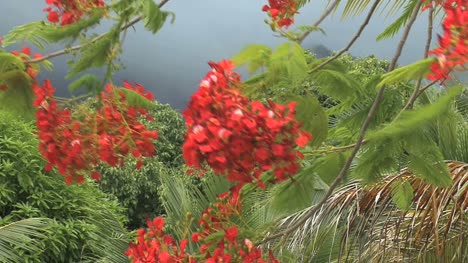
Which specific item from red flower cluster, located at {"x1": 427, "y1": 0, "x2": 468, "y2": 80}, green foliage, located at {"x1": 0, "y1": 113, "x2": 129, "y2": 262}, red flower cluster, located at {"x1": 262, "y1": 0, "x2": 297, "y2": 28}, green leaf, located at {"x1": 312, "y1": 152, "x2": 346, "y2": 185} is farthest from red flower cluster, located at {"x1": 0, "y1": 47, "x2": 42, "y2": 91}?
green foliage, located at {"x1": 0, "y1": 113, "x2": 129, "y2": 262}

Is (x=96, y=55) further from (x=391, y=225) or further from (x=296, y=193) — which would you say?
(x=391, y=225)

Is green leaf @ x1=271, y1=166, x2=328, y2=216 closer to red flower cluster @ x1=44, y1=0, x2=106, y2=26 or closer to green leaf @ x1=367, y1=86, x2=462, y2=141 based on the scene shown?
green leaf @ x1=367, y1=86, x2=462, y2=141

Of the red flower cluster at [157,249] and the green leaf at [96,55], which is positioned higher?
the green leaf at [96,55]

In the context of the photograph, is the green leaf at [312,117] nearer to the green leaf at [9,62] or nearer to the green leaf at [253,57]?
the green leaf at [253,57]

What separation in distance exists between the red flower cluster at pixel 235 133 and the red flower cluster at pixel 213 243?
0.86 metres

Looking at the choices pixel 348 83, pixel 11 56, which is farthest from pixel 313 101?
pixel 11 56

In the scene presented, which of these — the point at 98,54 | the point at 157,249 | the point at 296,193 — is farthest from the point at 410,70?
the point at 157,249

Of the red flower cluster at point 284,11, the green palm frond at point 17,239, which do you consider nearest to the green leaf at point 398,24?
the red flower cluster at point 284,11

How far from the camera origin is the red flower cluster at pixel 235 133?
1.96 metres

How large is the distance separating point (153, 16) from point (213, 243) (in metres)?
1.18

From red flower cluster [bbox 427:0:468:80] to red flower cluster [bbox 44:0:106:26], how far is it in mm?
1093

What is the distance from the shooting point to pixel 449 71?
221 cm

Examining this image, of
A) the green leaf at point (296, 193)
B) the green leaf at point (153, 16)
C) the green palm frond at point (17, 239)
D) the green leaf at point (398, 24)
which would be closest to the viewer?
the green leaf at point (153, 16)

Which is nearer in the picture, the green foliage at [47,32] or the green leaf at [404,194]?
the green foliage at [47,32]
